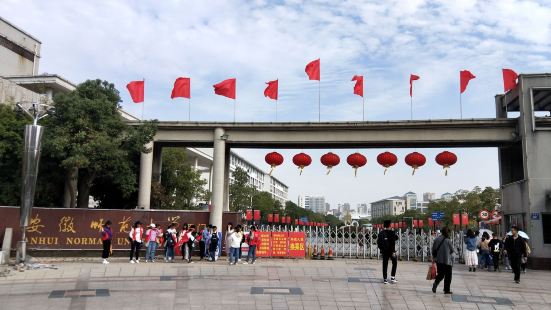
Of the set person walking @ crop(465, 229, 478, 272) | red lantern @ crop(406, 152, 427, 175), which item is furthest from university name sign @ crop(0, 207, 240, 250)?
person walking @ crop(465, 229, 478, 272)

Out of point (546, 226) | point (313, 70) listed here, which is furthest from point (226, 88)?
point (546, 226)

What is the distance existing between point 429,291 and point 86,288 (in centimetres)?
732

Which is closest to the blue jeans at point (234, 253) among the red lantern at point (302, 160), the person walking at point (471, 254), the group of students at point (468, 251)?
the red lantern at point (302, 160)

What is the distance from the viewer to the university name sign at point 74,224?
16.9 meters

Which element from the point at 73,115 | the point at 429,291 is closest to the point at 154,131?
the point at 73,115

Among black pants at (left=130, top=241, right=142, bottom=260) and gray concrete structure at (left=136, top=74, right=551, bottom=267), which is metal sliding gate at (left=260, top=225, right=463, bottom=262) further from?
black pants at (left=130, top=241, right=142, bottom=260)

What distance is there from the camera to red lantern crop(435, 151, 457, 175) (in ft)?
56.3

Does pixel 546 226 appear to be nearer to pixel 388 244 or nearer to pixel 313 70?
pixel 388 244

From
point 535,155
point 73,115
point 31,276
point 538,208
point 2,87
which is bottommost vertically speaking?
point 31,276

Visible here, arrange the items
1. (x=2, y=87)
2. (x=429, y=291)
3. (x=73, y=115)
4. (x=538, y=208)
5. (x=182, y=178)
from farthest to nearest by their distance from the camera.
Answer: (x=182, y=178) < (x=2, y=87) < (x=73, y=115) < (x=538, y=208) < (x=429, y=291)

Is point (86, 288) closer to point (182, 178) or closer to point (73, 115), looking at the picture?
point (73, 115)

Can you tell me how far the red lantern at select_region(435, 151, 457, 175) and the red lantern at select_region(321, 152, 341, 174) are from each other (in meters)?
3.64

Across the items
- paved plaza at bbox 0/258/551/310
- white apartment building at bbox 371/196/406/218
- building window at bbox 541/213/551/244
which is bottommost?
paved plaza at bbox 0/258/551/310

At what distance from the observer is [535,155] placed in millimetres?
17234
